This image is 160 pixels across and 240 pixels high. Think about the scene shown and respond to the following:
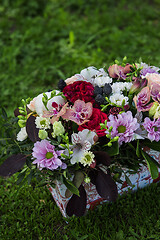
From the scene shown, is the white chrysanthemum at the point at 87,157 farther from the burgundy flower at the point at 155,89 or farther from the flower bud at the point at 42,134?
the burgundy flower at the point at 155,89

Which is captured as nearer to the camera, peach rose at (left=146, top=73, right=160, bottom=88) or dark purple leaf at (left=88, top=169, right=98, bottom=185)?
dark purple leaf at (left=88, top=169, right=98, bottom=185)

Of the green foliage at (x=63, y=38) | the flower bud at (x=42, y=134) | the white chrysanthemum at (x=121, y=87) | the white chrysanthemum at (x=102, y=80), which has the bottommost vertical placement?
the green foliage at (x=63, y=38)

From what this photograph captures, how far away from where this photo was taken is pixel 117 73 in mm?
1774

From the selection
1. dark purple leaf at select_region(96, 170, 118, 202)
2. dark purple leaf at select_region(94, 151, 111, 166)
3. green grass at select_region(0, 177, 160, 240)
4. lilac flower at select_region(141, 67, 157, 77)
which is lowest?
green grass at select_region(0, 177, 160, 240)

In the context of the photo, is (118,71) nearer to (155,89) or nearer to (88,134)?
(155,89)

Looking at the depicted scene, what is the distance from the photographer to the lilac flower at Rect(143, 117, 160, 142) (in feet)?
4.82

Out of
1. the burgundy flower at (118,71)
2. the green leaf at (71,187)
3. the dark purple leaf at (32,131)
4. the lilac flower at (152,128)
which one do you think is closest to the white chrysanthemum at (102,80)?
the burgundy flower at (118,71)

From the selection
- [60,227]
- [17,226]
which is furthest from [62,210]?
[17,226]

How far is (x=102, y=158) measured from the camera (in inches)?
57.2

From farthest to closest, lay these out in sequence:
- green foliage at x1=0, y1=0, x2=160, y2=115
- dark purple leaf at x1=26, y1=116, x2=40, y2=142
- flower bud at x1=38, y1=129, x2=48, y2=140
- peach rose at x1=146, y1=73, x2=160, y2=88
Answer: green foliage at x1=0, y1=0, x2=160, y2=115 < peach rose at x1=146, y1=73, x2=160, y2=88 < dark purple leaf at x1=26, y1=116, x2=40, y2=142 < flower bud at x1=38, y1=129, x2=48, y2=140

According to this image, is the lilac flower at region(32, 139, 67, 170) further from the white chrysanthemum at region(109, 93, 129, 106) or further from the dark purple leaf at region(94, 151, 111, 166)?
the white chrysanthemum at region(109, 93, 129, 106)

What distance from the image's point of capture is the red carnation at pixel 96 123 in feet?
4.79

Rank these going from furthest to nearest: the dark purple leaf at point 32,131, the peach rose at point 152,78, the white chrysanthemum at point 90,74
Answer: the white chrysanthemum at point 90,74 < the peach rose at point 152,78 < the dark purple leaf at point 32,131

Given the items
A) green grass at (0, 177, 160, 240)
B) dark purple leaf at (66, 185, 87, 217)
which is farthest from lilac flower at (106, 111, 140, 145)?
green grass at (0, 177, 160, 240)
